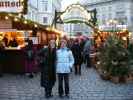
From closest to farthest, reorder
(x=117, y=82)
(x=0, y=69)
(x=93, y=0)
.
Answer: (x=117, y=82) < (x=0, y=69) < (x=93, y=0)

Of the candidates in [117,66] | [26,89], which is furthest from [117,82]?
[26,89]

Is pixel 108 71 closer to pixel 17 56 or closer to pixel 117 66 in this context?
pixel 117 66

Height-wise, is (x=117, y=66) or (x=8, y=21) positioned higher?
(x=8, y=21)

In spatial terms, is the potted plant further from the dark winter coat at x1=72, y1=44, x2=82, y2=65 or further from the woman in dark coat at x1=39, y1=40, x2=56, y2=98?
the woman in dark coat at x1=39, y1=40, x2=56, y2=98

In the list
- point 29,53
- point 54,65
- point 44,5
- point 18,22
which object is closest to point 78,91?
point 54,65

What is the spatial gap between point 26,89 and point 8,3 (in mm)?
5146

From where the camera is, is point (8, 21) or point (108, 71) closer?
point (108, 71)

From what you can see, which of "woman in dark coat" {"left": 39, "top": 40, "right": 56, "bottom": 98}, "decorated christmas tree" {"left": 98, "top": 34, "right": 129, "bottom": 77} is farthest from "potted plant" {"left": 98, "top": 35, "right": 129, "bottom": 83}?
"woman in dark coat" {"left": 39, "top": 40, "right": 56, "bottom": 98}

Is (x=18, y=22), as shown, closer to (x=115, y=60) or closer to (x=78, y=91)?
(x=115, y=60)

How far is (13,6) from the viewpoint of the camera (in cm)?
1788

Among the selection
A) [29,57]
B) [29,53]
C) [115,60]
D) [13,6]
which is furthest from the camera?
[29,57]

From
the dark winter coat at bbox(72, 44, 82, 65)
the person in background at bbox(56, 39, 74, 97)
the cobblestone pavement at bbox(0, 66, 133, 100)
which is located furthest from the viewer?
the dark winter coat at bbox(72, 44, 82, 65)

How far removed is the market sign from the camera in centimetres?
1761

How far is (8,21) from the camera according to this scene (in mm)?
19734
